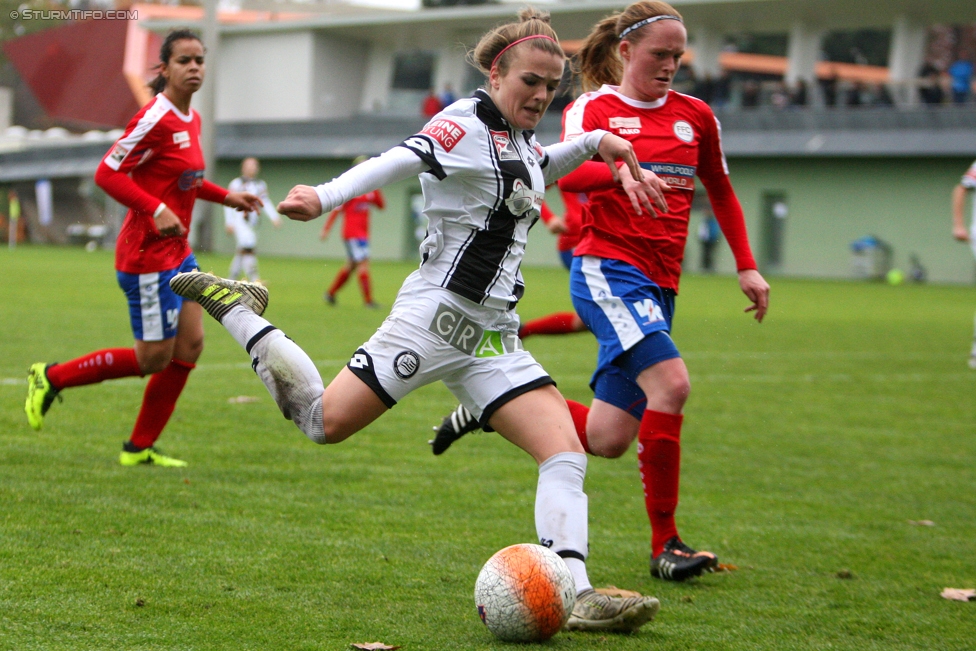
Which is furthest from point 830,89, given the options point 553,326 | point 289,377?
point 289,377

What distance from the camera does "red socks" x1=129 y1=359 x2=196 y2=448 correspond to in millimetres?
6121

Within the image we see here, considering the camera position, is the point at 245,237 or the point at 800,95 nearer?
the point at 245,237

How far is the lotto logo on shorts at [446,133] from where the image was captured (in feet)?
12.3

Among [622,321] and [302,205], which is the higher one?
[302,205]

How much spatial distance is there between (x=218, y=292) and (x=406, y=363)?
0.82m

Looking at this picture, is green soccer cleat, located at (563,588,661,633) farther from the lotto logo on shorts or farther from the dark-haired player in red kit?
the dark-haired player in red kit

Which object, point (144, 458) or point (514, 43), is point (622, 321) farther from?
point (144, 458)

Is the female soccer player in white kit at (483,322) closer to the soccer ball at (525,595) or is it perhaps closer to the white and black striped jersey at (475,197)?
the white and black striped jersey at (475,197)

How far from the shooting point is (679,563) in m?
4.52

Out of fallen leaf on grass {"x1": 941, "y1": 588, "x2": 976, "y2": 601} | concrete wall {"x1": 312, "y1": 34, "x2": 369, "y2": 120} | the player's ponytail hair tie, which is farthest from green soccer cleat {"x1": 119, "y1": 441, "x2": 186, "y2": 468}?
concrete wall {"x1": 312, "y1": 34, "x2": 369, "y2": 120}

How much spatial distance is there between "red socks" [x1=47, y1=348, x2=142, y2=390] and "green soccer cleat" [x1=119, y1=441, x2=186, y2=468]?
388mm

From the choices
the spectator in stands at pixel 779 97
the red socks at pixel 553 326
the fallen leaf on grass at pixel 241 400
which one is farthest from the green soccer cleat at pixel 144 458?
the spectator in stands at pixel 779 97

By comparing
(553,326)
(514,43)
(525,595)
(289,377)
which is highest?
(514,43)

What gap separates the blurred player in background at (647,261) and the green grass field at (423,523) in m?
0.43
